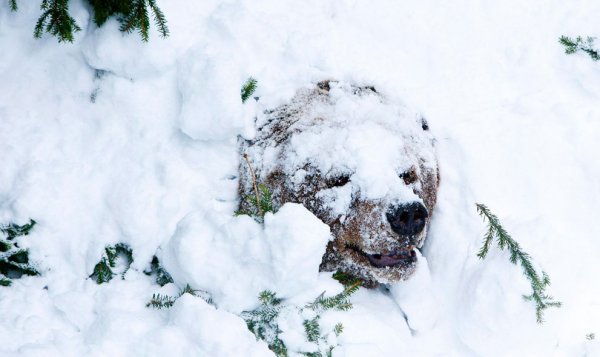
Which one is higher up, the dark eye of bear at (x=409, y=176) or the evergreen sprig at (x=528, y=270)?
the dark eye of bear at (x=409, y=176)

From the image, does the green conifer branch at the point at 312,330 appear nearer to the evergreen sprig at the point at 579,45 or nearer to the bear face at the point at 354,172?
the bear face at the point at 354,172

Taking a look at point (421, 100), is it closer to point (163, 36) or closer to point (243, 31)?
point (243, 31)

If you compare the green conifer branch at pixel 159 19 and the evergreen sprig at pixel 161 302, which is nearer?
the evergreen sprig at pixel 161 302

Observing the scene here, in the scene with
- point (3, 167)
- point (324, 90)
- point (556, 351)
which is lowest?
point (556, 351)

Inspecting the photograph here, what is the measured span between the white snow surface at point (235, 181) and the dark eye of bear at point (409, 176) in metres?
0.45

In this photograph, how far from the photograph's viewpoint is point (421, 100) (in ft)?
15.1

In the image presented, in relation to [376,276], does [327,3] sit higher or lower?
higher

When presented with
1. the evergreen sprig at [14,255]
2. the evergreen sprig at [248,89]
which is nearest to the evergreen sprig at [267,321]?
the evergreen sprig at [14,255]

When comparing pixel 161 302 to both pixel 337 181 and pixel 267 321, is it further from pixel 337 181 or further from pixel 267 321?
pixel 337 181

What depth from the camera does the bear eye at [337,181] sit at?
3.71 meters

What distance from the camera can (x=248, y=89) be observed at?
13.2ft

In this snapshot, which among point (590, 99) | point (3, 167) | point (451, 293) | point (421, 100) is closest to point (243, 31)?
point (421, 100)

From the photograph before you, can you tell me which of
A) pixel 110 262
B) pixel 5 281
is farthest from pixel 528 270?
pixel 5 281

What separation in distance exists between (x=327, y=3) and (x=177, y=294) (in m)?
3.03
